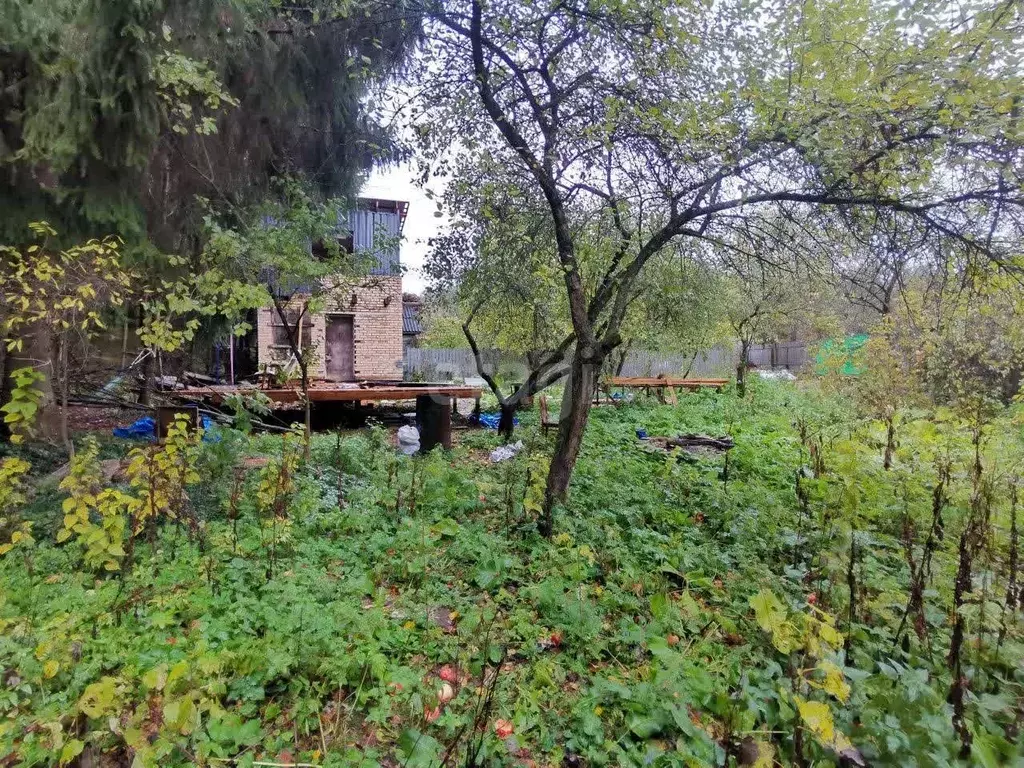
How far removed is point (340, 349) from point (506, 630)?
482 inches

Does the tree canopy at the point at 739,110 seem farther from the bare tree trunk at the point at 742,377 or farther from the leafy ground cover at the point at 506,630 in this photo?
the bare tree trunk at the point at 742,377

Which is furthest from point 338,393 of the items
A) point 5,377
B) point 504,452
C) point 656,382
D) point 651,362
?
point 651,362

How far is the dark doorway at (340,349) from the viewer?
13.7m

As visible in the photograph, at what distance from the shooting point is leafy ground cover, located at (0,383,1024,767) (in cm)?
180

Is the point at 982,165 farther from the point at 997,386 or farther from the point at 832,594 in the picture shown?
the point at 997,386

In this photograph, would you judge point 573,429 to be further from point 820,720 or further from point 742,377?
point 742,377

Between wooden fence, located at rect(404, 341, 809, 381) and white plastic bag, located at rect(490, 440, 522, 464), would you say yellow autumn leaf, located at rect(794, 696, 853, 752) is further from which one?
wooden fence, located at rect(404, 341, 809, 381)

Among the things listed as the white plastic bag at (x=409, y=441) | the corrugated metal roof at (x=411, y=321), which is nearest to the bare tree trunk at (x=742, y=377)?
the white plastic bag at (x=409, y=441)

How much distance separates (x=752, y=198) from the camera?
3684 mm

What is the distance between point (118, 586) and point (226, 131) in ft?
15.6

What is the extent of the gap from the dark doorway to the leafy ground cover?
30.7ft

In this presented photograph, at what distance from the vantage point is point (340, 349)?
13828mm

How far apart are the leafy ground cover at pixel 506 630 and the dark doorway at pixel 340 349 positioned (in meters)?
9.35

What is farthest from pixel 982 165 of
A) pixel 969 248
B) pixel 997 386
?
pixel 997 386
